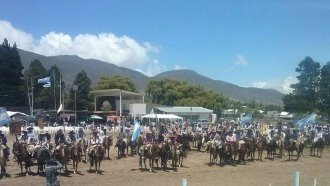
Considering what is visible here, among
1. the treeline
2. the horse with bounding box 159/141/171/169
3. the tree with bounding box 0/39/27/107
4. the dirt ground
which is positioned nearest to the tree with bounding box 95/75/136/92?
the tree with bounding box 0/39/27/107

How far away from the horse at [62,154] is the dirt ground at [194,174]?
0.81m

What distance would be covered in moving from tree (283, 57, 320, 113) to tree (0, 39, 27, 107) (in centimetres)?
4987

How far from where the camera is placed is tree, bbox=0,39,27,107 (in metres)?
87.4

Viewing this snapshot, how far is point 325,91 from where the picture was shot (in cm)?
7556

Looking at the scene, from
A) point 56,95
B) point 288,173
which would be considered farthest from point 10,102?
point 288,173

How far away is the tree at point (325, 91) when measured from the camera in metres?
75.6

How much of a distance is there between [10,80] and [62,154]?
6757cm

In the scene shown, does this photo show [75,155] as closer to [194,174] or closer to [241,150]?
[194,174]

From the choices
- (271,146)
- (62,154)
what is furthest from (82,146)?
(271,146)

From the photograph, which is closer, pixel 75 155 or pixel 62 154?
pixel 62 154

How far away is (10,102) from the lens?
88.0 meters

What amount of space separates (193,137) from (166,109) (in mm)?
45850

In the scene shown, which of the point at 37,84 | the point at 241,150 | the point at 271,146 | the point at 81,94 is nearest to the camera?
the point at 241,150

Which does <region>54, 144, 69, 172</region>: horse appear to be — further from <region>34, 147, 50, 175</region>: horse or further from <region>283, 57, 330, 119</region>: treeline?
<region>283, 57, 330, 119</region>: treeline
